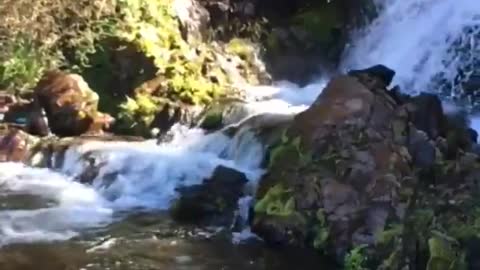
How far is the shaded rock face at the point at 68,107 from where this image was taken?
43.6ft

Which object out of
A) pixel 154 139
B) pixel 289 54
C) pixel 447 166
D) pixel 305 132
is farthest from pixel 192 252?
pixel 289 54

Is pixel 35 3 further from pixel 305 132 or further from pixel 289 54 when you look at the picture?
pixel 289 54

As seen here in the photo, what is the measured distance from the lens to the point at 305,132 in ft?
33.6

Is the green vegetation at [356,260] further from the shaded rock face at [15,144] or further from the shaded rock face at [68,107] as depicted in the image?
the shaded rock face at [68,107]

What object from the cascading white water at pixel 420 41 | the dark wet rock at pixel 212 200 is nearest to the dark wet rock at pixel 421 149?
the dark wet rock at pixel 212 200

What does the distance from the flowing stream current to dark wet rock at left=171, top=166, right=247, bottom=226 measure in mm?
156

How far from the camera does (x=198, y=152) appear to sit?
1262cm

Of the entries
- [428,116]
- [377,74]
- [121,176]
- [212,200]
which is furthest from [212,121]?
[428,116]

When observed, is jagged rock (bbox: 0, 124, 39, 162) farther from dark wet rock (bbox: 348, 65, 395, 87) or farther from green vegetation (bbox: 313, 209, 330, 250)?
green vegetation (bbox: 313, 209, 330, 250)

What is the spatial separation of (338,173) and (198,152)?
3411 millimetres

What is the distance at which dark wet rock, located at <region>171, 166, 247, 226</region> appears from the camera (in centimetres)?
1034

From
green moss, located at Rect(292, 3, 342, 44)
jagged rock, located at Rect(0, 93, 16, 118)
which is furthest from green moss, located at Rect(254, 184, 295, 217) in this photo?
green moss, located at Rect(292, 3, 342, 44)

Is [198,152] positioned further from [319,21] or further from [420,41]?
[319,21]

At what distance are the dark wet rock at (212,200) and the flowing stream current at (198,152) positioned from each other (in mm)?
156
